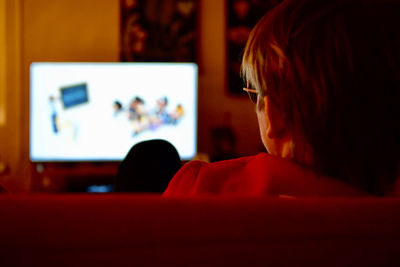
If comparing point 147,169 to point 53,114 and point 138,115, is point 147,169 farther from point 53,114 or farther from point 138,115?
point 53,114

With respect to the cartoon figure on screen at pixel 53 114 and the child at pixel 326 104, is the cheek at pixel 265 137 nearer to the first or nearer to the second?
the child at pixel 326 104

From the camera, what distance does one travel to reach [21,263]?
25 centimetres

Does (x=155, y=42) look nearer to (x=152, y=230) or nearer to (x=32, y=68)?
(x=32, y=68)

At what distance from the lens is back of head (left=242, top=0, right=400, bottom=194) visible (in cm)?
45

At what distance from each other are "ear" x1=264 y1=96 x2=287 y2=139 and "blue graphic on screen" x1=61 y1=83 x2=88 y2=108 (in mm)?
1993

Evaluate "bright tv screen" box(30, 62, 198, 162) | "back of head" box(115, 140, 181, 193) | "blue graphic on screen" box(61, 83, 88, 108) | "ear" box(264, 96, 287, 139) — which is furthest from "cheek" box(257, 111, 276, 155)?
"blue graphic on screen" box(61, 83, 88, 108)

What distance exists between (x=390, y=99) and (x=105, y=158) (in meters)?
2.07

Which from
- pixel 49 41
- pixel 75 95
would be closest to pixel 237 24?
pixel 75 95

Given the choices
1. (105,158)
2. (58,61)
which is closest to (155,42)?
(58,61)

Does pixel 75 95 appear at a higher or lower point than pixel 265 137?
higher

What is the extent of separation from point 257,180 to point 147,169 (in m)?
0.38

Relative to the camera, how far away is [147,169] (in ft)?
2.48

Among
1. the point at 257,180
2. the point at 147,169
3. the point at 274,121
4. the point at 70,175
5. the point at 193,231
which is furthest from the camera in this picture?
the point at 70,175

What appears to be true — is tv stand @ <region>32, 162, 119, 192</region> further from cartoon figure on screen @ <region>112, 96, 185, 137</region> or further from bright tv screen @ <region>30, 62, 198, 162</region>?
cartoon figure on screen @ <region>112, 96, 185, 137</region>
